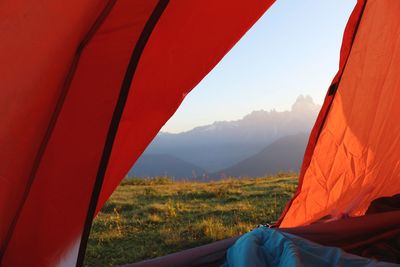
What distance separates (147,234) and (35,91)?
2884 mm

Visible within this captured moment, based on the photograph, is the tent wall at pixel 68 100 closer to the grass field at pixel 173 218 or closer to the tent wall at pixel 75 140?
the tent wall at pixel 75 140

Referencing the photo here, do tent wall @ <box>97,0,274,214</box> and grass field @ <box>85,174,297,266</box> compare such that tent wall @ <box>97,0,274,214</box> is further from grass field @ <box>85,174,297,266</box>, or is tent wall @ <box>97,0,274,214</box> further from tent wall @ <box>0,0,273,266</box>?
grass field @ <box>85,174,297,266</box>

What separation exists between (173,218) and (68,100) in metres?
3.29

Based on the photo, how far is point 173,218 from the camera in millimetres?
4754

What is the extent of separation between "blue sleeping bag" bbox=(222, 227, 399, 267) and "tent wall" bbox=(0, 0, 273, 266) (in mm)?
635

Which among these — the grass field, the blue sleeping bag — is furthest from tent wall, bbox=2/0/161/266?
the grass field

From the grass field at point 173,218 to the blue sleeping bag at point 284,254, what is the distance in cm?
173

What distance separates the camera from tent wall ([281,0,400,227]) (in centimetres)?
248

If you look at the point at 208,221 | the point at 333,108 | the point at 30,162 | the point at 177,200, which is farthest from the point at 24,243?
the point at 177,200

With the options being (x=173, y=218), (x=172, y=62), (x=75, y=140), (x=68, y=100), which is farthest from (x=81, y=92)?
(x=173, y=218)

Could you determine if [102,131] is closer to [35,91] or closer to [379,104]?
[35,91]

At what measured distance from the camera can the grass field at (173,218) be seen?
371 centimetres

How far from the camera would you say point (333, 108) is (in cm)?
264

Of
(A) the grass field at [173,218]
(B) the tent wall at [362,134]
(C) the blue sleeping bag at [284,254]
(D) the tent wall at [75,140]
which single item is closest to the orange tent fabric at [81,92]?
(D) the tent wall at [75,140]
